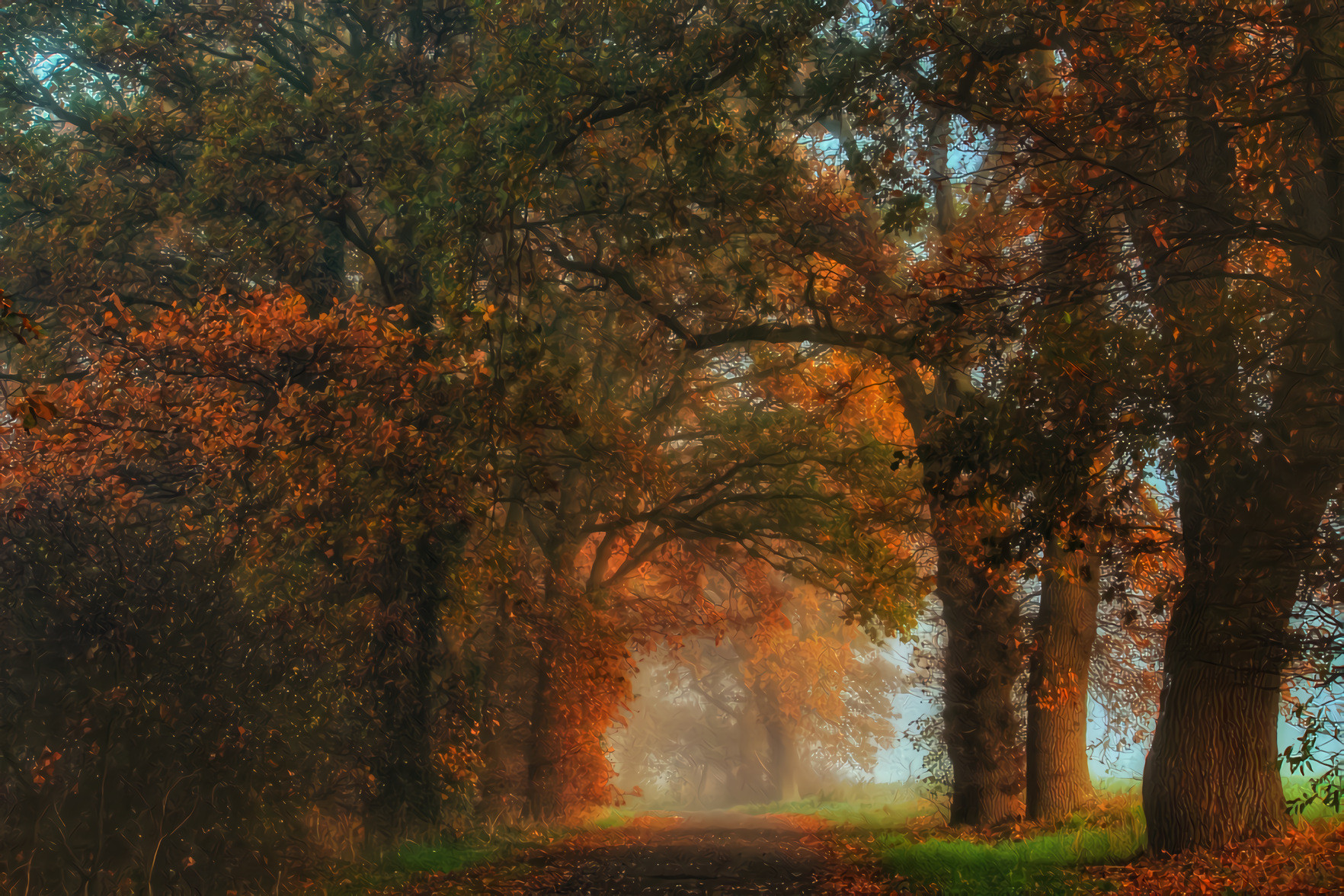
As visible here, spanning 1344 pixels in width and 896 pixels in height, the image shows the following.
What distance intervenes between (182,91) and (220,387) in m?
5.35

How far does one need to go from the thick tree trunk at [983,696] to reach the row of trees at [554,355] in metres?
0.07

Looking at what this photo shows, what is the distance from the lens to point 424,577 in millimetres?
14641

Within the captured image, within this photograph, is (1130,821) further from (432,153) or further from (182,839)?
(432,153)

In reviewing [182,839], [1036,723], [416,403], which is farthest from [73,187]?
[1036,723]

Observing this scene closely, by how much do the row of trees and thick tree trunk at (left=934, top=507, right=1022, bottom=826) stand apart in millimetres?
66

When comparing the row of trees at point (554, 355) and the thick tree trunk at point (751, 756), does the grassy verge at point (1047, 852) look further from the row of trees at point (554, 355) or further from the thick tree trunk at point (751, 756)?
the thick tree trunk at point (751, 756)

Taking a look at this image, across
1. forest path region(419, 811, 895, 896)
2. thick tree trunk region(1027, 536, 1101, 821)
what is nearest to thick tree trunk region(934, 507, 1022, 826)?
thick tree trunk region(1027, 536, 1101, 821)

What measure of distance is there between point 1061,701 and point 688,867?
6.01 m

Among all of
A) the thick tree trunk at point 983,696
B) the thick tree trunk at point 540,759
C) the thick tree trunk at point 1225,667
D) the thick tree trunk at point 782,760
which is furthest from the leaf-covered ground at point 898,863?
the thick tree trunk at point 782,760

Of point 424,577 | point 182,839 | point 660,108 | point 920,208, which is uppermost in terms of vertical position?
point 660,108

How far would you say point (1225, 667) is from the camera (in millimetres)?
9922

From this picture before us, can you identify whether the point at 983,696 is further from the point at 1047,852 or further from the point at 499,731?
the point at 499,731

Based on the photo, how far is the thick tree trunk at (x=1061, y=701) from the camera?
14.6 metres

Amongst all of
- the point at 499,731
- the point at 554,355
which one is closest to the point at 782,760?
the point at 499,731
